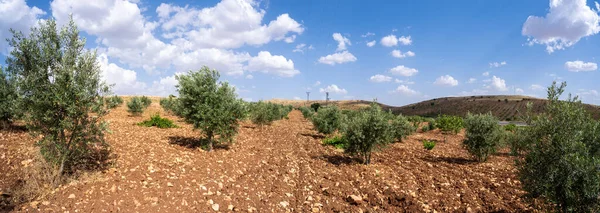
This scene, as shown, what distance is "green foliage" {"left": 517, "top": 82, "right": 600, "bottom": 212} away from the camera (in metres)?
6.25

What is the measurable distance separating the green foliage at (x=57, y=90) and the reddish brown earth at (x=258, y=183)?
4.38ft

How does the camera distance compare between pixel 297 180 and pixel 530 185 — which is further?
pixel 297 180

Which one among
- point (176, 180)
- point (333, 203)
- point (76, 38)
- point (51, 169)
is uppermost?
point (76, 38)

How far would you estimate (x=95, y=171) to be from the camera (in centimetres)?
945

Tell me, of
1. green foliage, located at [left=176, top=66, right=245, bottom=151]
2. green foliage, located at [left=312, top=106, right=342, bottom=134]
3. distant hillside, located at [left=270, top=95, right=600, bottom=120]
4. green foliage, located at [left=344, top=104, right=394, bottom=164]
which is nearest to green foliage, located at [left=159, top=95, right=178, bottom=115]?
green foliage, located at [left=176, top=66, right=245, bottom=151]

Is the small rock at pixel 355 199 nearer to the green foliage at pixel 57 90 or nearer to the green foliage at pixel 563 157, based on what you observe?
the green foliage at pixel 563 157

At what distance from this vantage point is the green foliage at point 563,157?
6.25 meters

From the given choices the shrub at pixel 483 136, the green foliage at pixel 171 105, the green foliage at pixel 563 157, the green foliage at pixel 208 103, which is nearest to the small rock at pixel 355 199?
the green foliage at pixel 563 157

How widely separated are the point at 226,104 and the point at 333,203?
310 inches

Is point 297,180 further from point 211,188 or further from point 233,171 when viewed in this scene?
point 211,188

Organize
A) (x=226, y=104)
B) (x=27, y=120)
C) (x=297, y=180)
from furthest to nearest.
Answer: (x=226, y=104)
(x=297, y=180)
(x=27, y=120)

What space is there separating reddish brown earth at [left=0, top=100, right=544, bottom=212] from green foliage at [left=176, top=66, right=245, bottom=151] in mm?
1462

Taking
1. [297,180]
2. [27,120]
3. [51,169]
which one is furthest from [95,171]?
[297,180]

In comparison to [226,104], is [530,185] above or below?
below
